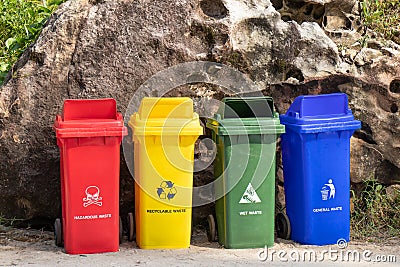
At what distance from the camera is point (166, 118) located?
5.40 metres

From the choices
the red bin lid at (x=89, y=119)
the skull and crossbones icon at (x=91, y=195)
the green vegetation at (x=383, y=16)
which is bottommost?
the skull and crossbones icon at (x=91, y=195)

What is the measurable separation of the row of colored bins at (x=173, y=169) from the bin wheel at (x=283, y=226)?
0.15 meters

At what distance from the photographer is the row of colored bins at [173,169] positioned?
5.25m

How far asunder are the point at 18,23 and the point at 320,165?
14.9ft

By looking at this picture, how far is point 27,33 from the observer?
26.2 ft

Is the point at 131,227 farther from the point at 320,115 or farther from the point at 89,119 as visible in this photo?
the point at 320,115

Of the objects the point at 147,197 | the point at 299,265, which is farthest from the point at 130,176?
the point at 299,265

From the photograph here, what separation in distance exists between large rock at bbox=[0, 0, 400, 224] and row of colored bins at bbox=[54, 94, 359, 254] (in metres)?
0.47

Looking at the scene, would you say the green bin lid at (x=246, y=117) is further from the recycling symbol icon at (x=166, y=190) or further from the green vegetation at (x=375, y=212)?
the green vegetation at (x=375, y=212)

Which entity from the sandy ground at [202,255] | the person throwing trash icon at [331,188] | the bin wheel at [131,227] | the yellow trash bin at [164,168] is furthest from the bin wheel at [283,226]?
the bin wheel at [131,227]

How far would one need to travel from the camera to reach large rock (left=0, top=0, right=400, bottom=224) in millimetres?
5863

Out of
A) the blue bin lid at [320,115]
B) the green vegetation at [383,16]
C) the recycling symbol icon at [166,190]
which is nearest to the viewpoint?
the recycling symbol icon at [166,190]

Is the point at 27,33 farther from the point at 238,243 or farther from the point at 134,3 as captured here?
the point at 238,243

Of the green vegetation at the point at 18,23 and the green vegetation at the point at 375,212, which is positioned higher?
the green vegetation at the point at 18,23
